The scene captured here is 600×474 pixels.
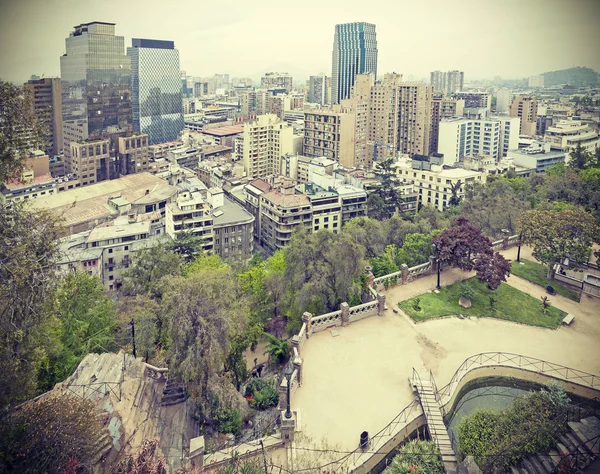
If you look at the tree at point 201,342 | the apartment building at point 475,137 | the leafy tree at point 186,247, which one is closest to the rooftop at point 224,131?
the apartment building at point 475,137

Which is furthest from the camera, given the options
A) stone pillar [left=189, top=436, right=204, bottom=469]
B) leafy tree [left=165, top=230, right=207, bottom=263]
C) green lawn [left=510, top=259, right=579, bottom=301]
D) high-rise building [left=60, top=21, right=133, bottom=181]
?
high-rise building [left=60, top=21, right=133, bottom=181]

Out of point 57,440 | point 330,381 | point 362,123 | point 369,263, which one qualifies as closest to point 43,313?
point 57,440

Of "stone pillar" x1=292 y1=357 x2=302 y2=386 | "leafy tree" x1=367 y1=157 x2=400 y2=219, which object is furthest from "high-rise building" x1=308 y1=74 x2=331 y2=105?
"stone pillar" x1=292 y1=357 x2=302 y2=386

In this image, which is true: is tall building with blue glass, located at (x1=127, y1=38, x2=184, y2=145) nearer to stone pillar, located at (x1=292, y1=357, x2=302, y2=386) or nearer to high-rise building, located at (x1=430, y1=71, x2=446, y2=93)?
high-rise building, located at (x1=430, y1=71, x2=446, y2=93)

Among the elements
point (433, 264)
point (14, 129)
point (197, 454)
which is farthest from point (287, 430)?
point (433, 264)

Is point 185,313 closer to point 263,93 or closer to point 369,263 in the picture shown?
point 369,263

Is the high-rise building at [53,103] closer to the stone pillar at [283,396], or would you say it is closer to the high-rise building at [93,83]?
the high-rise building at [93,83]
